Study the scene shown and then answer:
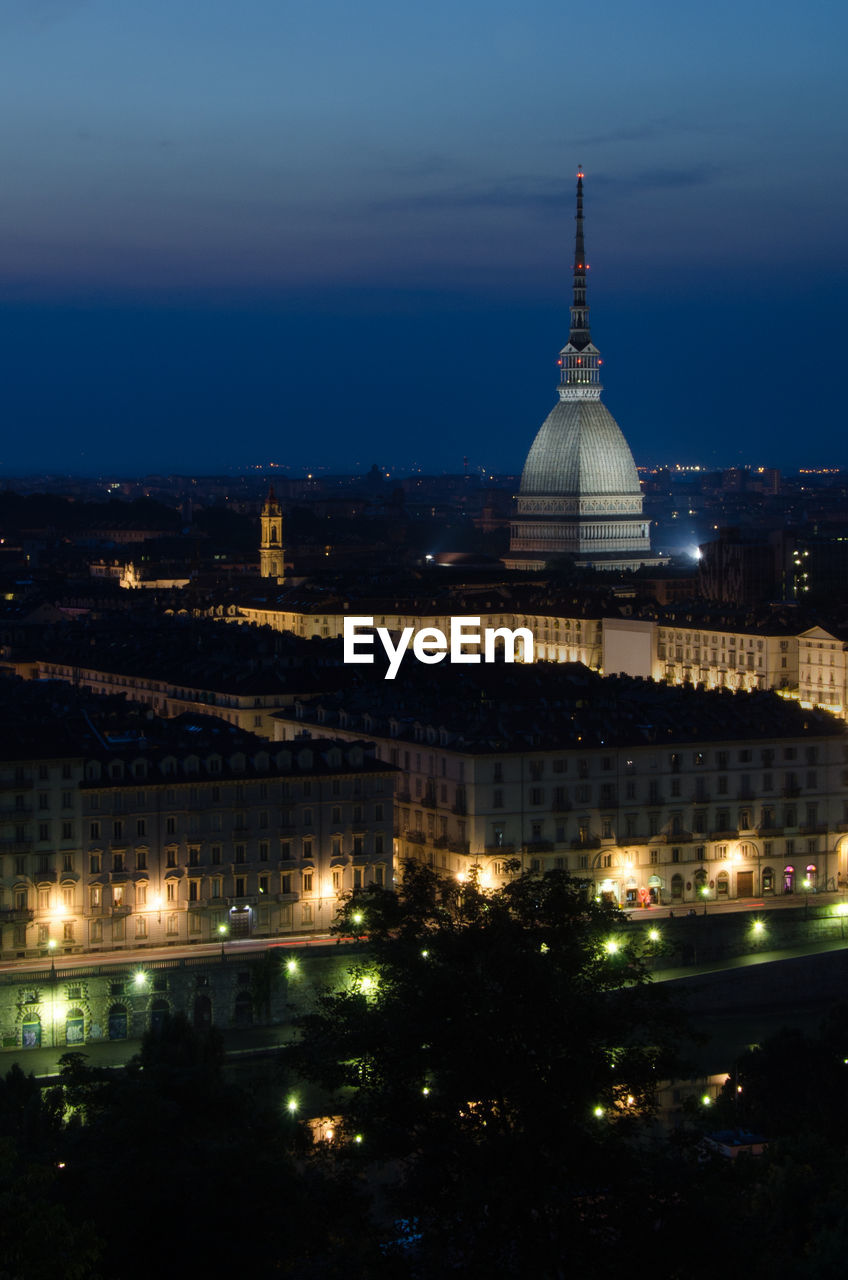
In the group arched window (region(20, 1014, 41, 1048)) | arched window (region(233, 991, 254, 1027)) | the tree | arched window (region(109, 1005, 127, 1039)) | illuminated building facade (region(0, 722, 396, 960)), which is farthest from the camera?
illuminated building facade (region(0, 722, 396, 960))

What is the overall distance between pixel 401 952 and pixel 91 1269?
694 centimetres

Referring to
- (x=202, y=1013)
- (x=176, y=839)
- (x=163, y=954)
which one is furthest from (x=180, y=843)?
(x=202, y=1013)

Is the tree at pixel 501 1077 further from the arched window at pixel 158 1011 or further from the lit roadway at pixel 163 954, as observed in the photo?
the lit roadway at pixel 163 954

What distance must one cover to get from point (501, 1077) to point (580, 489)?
11194 cm

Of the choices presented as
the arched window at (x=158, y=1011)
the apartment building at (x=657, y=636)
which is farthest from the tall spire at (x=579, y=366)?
the arched window at (x=158, y=1011)

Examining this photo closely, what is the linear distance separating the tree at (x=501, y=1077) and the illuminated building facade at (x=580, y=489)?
103288 mm

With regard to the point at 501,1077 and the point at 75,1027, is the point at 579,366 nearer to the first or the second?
the point at 75,1027

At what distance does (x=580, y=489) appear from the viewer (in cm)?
13800

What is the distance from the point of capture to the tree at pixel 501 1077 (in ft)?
84.8

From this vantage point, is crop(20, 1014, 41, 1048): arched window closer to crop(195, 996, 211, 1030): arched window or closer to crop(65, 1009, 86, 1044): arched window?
crop(65, 1009, 86, 1044): arched window

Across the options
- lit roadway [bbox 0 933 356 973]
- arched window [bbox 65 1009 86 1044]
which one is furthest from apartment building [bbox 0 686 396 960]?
arched window [bbox 65 1009 86 1044]

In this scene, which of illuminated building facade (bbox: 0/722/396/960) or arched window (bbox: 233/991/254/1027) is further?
illuminated building facade (bbox: 0/722/396/960)

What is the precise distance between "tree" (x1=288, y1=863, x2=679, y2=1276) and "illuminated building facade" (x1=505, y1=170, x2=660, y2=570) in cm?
10329

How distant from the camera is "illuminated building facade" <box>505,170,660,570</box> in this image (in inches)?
5359
